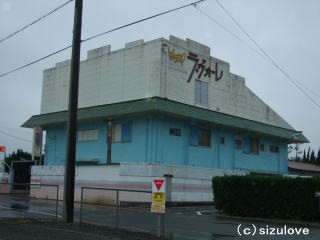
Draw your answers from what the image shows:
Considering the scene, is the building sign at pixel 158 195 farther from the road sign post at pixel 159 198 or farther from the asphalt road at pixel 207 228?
the asphalt road at pixel 207 228

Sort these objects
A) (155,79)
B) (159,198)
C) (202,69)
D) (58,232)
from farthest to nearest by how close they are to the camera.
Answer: (202,69)
(155,79)
(58,232)
(159,198)

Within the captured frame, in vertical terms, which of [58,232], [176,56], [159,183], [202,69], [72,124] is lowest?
[58,232]

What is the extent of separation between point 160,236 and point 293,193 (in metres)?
8.89

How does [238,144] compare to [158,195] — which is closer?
[158,195]

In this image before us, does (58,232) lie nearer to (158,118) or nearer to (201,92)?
(158,118)

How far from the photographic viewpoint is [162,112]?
29047mm

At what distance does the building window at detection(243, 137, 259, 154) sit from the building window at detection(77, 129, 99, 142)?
11037 millimetres

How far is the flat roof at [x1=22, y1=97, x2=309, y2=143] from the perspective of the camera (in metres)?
28.8

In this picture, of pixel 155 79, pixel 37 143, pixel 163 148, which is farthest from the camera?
pixel 37 143

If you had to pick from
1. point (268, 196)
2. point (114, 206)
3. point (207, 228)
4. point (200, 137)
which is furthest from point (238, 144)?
point (207, 228)

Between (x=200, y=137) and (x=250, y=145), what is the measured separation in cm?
631

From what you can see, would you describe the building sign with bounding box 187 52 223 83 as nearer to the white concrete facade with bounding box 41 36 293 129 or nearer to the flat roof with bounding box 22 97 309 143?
the white concrete facade with bounding box 41 36 293 129

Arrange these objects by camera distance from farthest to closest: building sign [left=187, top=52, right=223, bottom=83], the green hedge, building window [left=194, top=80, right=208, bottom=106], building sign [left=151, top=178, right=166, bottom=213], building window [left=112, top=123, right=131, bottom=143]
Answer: building window [left=194, top=80, right=208, bottom=106]
building sign [left=187, top=52, right=223, bottom=83]
building window [left=112, top=123, right=131, bottom=143]
the green hedge
building sign [left=151, top=178, right=166, bottom=213]

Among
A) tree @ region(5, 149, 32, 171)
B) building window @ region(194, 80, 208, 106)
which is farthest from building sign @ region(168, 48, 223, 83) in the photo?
tree @ region(5, 149, 32, 171)
